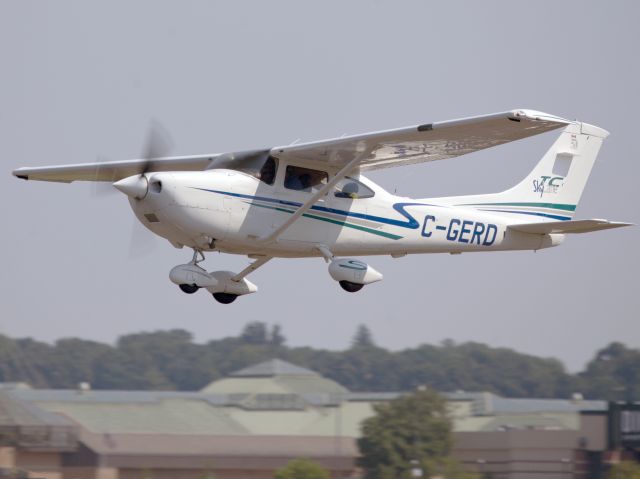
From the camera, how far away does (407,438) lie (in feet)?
114

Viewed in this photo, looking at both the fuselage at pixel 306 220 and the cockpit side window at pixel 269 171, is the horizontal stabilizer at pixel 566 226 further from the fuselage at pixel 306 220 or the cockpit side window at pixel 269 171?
the cockpit side window at pixel 269 171

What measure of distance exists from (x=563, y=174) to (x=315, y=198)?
15.5 feet

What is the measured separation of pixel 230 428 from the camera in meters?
33.7

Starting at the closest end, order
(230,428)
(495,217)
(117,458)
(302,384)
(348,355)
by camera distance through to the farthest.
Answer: (495,217) < (117,458) < (230,428) < (302,384) < (348,355)

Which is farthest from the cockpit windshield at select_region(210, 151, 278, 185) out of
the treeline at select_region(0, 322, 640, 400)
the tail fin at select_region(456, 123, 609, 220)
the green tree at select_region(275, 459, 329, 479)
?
the treeline at select_region(0, 322, 640, 400)

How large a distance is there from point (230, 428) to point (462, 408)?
8352mm

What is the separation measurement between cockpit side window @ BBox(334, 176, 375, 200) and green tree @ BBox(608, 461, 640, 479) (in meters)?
16.6

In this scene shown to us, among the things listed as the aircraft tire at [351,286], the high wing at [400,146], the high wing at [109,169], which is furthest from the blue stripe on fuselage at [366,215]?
the high wing at [109,169]

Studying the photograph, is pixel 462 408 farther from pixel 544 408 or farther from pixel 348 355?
pixel 348 355

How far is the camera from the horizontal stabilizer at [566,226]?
15109 mm

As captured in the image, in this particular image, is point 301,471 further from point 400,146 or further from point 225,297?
point 400,146

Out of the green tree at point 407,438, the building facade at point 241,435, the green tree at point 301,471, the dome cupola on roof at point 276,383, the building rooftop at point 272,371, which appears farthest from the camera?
the building rooftop at point 272,371

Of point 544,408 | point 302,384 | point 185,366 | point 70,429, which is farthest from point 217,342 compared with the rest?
point 70,429

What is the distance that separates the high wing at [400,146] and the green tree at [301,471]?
13739mm
